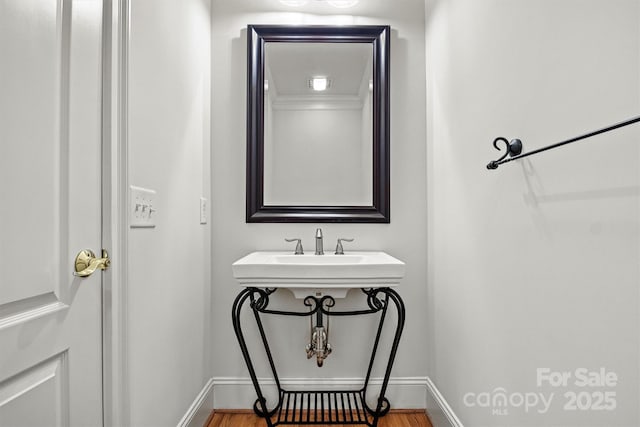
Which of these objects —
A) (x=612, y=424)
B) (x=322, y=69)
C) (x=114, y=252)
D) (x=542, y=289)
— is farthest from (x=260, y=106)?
(x=612, y=424)

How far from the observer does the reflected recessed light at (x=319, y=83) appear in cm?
200

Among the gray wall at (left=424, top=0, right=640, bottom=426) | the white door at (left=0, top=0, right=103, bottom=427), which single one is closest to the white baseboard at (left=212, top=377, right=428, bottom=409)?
the gray wall at (left=424, top=0, right=640, bottom=426)

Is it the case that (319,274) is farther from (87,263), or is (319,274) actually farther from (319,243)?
(87,263)

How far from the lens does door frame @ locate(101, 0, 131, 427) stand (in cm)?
102

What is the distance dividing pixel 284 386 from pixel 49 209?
1464 millimetres

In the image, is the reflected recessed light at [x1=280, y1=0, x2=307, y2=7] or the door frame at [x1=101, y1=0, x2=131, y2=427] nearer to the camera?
the door frame at [x1=101, y1=0, x2=131, y2=427]

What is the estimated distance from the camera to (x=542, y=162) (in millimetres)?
979

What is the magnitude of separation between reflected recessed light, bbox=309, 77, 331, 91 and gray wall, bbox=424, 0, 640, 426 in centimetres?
62

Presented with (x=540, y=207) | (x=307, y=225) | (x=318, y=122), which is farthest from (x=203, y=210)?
(x=540, y=207)

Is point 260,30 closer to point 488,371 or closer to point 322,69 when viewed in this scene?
point 322,69

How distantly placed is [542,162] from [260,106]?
1391mm

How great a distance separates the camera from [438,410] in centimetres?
171

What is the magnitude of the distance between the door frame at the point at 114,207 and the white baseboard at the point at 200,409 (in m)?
0.55

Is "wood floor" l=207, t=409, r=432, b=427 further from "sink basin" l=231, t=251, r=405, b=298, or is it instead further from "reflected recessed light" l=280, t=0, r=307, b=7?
"reflected recessed light" l=280, t=0, r=307, b=7
